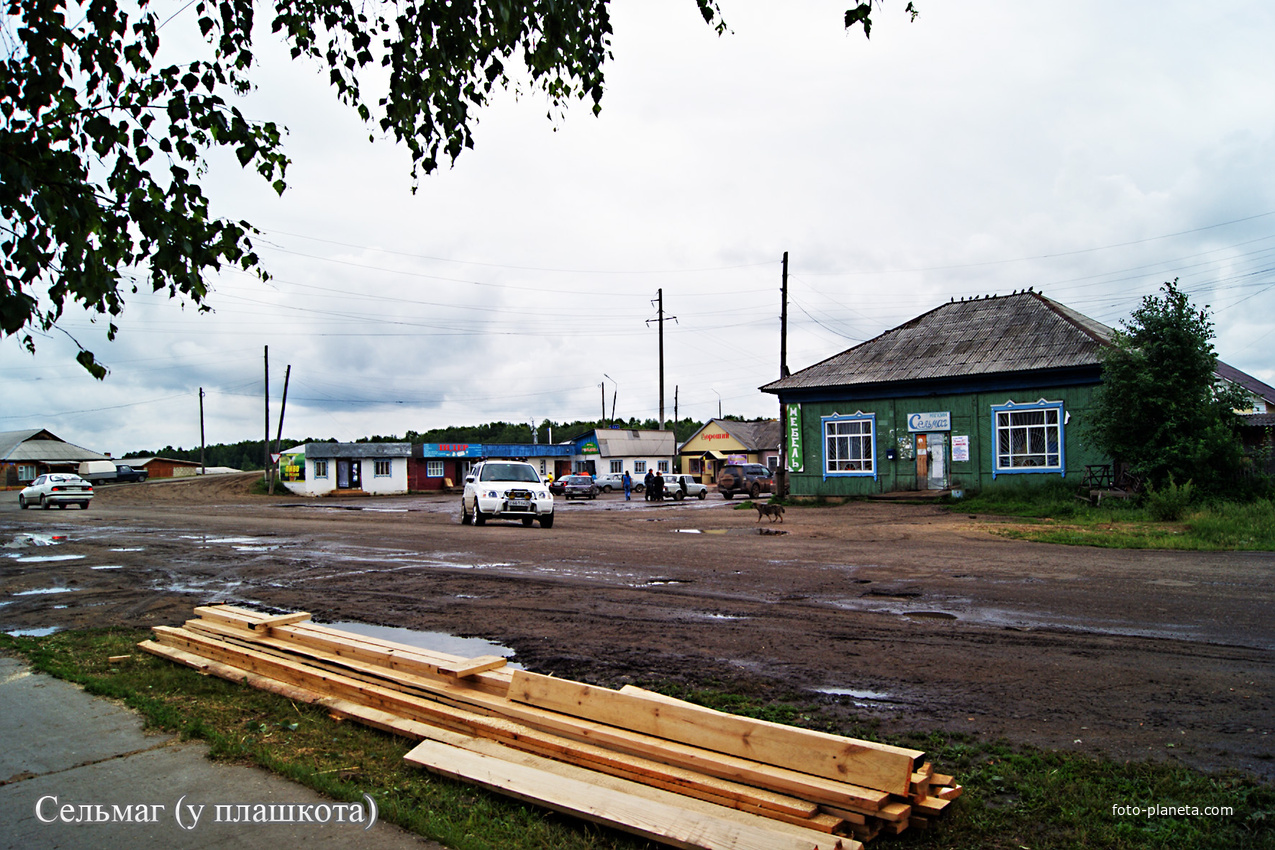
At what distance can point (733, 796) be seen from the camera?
363 cm

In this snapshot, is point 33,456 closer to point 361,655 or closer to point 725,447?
point 725,447

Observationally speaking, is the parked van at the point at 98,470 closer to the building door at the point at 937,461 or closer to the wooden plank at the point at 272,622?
the building door at the point at 937,461

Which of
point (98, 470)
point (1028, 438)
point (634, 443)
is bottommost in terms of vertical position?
point (98, 470)

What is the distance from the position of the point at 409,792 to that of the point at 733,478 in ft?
125

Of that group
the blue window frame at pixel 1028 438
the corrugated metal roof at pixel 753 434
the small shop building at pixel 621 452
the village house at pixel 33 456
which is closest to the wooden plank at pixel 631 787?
the blue window frame at pixel 1028 438

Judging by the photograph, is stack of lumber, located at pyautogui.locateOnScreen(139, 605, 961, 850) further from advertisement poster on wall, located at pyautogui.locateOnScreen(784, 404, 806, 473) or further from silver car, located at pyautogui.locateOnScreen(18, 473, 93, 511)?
silver car, located at pyautogui.locateOnScreen(18, 473, 93, 511)

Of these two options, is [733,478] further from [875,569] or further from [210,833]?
[210,833]

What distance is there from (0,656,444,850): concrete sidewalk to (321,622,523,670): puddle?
2508 millimetres

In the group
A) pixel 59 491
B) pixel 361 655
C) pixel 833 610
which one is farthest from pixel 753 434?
pixel 361 655

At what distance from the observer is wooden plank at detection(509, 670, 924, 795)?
11.6 feet

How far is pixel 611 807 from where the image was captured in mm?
3648

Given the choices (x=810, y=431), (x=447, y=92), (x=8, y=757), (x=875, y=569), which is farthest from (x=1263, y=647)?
(x=810, y=431)

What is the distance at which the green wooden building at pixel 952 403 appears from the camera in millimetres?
25812

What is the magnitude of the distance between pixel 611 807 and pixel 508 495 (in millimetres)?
18474
